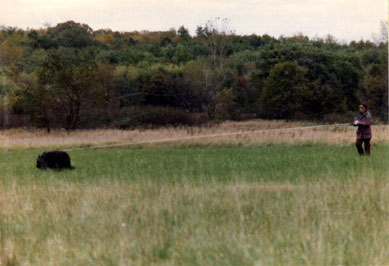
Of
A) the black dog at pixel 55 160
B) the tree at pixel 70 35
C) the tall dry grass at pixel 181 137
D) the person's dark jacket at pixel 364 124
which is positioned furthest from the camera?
the tree at pixel 70 35

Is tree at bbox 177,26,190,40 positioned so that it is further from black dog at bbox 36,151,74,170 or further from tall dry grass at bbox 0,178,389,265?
tall dry grass at bbox 0,178,389,265

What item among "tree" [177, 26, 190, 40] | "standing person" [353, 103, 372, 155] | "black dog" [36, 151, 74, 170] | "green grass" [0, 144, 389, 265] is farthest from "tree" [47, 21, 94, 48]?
"green grass" [0, 144, 389, 265]

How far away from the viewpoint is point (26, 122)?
44.6 meters

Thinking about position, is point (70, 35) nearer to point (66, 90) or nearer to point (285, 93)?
point (66, 90)

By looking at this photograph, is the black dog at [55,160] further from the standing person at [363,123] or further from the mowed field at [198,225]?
the standing person at [363,123]

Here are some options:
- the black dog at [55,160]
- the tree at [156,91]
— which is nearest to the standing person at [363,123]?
the black dog at [55,160]

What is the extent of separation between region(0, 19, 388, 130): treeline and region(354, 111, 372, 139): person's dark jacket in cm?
2637

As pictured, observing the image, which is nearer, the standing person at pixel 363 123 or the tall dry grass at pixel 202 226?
the tall dry grass at pixel 202 226

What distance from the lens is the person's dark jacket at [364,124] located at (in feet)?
56.0

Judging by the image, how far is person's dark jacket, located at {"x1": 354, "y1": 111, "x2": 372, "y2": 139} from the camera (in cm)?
1706

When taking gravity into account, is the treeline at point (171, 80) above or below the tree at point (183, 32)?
below

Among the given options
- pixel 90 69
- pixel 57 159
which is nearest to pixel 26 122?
pixel 90 69

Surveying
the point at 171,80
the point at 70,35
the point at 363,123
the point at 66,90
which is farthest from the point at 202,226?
the point at 70,35

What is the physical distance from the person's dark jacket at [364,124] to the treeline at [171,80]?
26.4 meters
